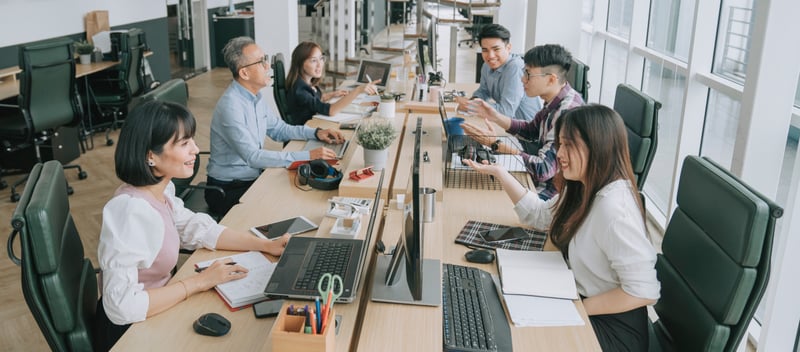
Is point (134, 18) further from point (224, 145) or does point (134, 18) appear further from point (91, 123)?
point (224, 145)

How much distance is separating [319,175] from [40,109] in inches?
122

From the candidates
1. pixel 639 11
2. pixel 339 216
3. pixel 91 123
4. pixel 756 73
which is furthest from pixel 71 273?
pixel 91 123

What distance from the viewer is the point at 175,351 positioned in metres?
1.82

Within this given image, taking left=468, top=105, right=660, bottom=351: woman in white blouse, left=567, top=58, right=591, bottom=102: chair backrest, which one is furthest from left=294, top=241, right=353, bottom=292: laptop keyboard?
left=567, top=58, right=591, bottom=102: chair backrest

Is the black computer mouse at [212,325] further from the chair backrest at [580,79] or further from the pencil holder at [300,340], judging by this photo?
the chair backrest at [580,79]

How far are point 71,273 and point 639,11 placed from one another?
4.86 m

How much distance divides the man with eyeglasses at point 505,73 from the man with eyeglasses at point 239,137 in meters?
1.54

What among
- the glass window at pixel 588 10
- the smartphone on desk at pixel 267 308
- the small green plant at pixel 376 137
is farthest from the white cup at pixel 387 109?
the glass window at pixel 588 10

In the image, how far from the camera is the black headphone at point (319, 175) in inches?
121

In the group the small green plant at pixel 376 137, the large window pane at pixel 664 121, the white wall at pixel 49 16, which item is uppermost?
the white wall at pixel 49 16

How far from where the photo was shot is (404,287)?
185 cm

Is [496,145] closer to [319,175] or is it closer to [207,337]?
[319,175]

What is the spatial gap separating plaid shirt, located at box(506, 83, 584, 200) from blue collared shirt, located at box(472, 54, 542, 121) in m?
0.68

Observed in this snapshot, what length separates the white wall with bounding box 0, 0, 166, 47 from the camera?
5.97 metres
